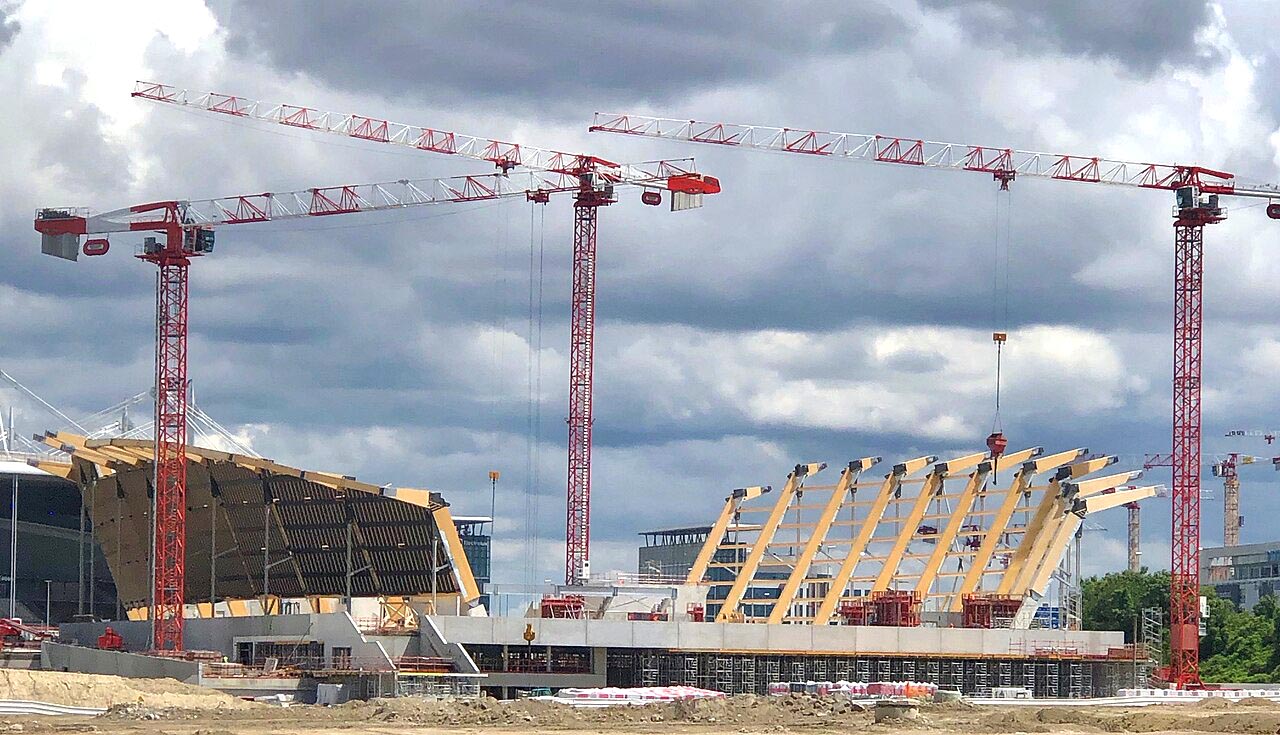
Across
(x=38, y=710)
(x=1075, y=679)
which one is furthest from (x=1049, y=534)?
(x=38, y=710)

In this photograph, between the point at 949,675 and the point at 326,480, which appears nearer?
the point at 949,675

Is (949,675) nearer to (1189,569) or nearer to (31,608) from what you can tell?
(1189,569)

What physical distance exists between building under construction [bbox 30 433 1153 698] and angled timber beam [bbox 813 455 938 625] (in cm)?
13

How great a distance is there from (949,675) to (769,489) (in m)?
24.7

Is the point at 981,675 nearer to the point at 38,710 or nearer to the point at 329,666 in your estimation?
the point at 329,666

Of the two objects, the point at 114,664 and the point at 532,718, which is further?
the point at 114,664

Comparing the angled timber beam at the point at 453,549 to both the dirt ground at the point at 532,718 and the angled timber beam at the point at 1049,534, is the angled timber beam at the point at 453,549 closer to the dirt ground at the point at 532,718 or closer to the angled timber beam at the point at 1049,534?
the dirt ground at the point at 532,718

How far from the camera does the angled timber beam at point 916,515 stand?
358 ft

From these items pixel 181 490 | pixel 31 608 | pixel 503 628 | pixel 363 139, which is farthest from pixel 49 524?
pixel 503 628

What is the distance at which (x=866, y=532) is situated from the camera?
110m

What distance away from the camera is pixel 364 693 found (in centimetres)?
8731

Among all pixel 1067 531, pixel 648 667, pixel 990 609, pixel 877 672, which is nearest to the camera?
pixel 648 667

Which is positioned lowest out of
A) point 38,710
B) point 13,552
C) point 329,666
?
point 38,710

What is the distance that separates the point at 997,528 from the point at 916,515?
4.18 m
